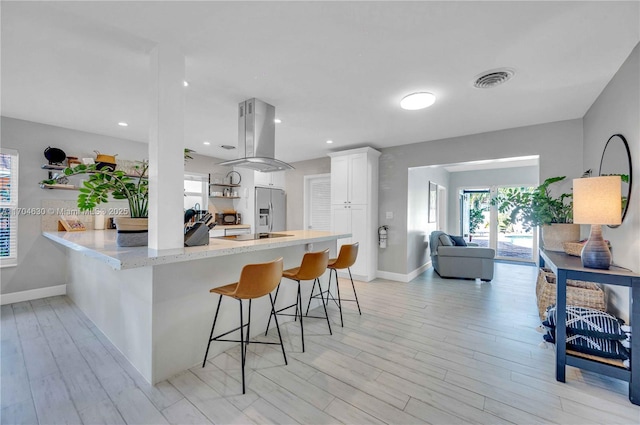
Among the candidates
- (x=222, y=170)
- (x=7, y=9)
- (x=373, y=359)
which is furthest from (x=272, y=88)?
(x=222, y=170)

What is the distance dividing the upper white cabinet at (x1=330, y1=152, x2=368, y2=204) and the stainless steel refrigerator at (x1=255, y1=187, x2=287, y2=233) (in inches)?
63.9

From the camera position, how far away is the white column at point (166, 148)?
6.38 ft

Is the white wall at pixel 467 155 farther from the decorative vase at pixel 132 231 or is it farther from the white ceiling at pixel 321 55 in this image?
the decorative vase at pixel 132 231

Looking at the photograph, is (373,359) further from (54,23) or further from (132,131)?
(132,131)

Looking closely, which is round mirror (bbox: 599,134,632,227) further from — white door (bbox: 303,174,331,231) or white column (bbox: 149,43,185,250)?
white door (bbox: 303,174,331,231)

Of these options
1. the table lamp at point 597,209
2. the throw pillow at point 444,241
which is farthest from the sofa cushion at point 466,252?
the table lamp at point 597,209

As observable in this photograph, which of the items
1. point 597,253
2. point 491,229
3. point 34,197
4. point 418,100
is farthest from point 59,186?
point 491,229

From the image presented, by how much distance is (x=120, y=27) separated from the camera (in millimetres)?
1785

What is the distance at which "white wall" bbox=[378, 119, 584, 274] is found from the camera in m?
3.45

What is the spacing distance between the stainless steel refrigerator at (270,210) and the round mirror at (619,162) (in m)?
5.17

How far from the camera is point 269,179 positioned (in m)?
6.10

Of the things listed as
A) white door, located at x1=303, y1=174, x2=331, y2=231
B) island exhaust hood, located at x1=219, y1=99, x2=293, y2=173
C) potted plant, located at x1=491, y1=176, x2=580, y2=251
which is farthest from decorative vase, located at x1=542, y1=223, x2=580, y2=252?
white door, located at x1=303, y1=174, x2=331, y2=231

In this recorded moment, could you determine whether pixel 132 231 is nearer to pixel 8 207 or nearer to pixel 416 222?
pixel 8 207

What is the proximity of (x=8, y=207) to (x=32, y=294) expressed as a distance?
4.00 ft
